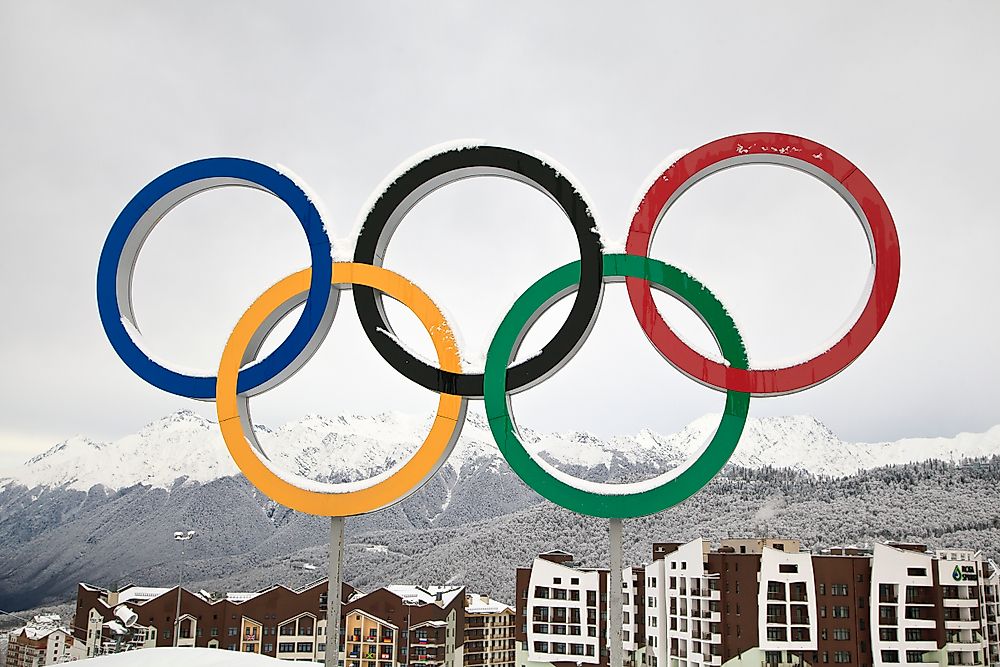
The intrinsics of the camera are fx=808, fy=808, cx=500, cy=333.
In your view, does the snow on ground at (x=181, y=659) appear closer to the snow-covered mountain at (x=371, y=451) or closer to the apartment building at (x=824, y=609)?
the apartment building at (x=824, y=609)

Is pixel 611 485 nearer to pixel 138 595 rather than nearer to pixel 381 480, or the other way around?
pixel 381 480

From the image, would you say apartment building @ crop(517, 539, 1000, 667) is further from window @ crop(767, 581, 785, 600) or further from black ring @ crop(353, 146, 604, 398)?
black ring @ crop(353, 146, 604, 398)

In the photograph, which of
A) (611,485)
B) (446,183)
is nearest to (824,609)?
(611,485)

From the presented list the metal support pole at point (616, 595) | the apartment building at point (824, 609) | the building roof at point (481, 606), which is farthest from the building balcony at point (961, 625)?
the metal support pole at point (616, 595)

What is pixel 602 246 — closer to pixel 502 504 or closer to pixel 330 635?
pixel 330 635

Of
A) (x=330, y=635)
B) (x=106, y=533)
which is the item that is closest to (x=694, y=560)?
(x=330, y=635)

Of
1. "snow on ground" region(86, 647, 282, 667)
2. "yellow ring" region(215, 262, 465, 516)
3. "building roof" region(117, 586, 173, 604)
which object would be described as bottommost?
"building roof" region(117, 586, 173, 604)

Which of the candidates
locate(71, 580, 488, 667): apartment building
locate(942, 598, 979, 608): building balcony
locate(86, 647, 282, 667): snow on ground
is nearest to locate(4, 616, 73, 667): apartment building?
locate(71, 580, 488, 667): apartment building
